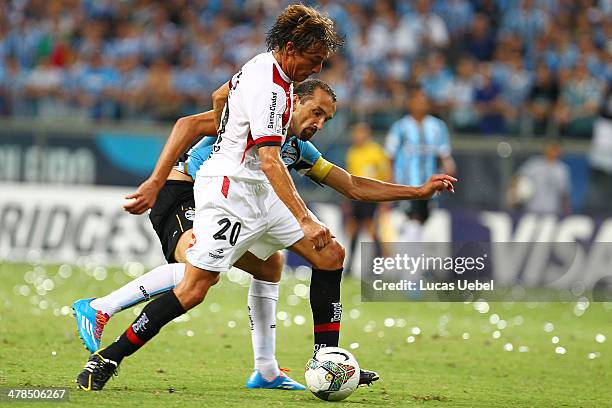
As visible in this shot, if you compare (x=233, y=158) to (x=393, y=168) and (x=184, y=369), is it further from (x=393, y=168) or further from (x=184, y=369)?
(x=393, y=168)

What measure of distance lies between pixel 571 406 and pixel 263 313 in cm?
205

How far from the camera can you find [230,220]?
6832 millimetres

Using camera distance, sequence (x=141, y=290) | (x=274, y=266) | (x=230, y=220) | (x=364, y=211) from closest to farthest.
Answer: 1. (x=230, y=220)
2. (x=141, y=290)
3. (x=274, y=266)
4. (x=364, y=211)

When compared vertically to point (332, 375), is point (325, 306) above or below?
above

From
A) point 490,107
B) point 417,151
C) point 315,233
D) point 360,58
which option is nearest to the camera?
point 315,233

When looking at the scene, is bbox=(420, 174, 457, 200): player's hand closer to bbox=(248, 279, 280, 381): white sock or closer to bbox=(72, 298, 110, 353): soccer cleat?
bbox=(248, 279, 280, 381): white sock

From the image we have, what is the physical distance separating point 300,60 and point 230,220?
1.03 metres

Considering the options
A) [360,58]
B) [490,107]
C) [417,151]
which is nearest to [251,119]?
[417,151]

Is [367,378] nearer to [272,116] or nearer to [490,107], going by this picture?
[272,116]

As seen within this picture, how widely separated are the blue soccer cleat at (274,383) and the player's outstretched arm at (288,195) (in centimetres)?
136

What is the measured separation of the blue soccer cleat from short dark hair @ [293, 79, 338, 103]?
1.83m

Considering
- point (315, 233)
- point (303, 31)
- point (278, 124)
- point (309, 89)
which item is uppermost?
point (303, 31)

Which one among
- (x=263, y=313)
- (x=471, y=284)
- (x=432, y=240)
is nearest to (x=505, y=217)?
(x=432, y=240)

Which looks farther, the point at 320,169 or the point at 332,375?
the point at 320,169
